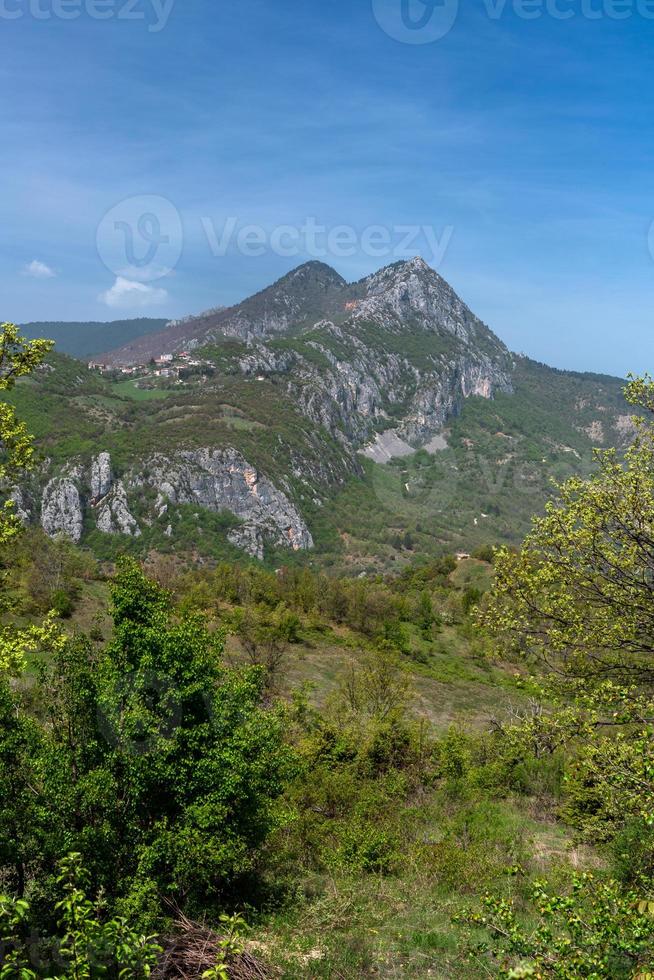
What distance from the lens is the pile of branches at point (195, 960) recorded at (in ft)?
35.0

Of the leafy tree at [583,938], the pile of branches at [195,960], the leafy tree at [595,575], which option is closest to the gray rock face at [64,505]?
the pile of branches at [195,960]

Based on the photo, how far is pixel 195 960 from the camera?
10.9 metres

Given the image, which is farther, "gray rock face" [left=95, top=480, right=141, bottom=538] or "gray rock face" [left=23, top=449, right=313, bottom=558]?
"gray rock face" [left=95, top=480, right=141, bottom=538]

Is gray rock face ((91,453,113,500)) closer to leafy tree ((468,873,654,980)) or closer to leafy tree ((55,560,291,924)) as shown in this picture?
leafy tree ((55,560,291,924))

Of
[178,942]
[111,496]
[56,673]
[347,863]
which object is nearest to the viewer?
[178,942]

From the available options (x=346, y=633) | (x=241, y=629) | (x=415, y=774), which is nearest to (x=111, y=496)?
(x=346, y=633)

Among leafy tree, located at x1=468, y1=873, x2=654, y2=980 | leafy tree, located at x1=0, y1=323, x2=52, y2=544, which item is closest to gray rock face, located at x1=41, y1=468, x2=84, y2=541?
leafy tree, located at x1=0, y1=323, x2=52, y2=544

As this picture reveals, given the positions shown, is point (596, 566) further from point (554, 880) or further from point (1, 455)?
point (1, 455)

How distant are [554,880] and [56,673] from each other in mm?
14102

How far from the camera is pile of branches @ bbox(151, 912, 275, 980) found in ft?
35.0

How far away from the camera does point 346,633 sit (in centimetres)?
7200

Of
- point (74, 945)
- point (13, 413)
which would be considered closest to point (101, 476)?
point (13, 413)

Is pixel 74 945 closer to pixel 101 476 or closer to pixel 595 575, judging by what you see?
pixel 595 575

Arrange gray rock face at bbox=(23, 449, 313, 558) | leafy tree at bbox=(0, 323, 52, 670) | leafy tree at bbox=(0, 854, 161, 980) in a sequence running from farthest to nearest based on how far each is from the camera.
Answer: gray rock face at bbox=(23, 449, 313, 558) → leafy tree at bbox=(0, 323, 52, 670) → leafy tree at bbox=(0, 854, 161, 980)
